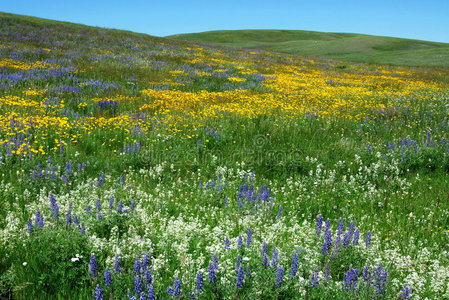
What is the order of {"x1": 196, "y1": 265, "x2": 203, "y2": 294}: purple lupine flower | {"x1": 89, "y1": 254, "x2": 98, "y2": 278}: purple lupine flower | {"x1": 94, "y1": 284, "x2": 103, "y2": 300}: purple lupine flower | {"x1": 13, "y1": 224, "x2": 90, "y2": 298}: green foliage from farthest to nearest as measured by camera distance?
{"x1": 13, "y1": 224, "x2": 90, "y2": 298}: green foliage < {"x1": 89, "y1": 254, "x2": 98, "y2": 278}: purple lupine flower < {"x1": 196, "y1": 265, "x2": 203, "y2": 294}: purple lupine flower < {"x1": 94, "y1": 284, "x2": 103, "y2": 300}: purple lupine flower

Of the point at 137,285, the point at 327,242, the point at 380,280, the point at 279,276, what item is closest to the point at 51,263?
the point at 137,285

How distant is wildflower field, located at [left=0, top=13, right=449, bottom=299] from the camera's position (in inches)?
114

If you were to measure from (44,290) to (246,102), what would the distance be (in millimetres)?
9280

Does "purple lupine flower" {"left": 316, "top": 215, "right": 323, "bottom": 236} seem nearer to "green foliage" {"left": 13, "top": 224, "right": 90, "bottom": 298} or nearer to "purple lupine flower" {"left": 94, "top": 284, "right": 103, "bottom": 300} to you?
"purple lupine flower" {"left": 94, "top": 284, "right": 103, "bottom": 300}

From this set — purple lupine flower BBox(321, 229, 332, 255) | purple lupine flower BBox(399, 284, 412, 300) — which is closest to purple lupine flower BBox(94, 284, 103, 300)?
purple lupine flower BBox(321, 229, 332, 255)

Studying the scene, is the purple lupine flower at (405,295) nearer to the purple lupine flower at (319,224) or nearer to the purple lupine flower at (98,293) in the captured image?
the purple lupine flower at (319,224)

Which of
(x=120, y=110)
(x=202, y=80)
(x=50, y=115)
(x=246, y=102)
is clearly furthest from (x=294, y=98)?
(x=50, y=115)

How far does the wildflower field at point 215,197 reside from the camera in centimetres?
291

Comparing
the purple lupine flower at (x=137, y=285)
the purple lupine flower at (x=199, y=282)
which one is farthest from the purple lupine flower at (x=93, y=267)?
the purple lupine flower at (x=199, y=282)

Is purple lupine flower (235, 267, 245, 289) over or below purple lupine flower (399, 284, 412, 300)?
over

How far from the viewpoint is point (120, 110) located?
9.72 metres

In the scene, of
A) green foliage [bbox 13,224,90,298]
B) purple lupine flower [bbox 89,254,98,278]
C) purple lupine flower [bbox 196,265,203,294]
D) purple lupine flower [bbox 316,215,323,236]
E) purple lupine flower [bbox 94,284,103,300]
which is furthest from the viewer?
purple lupine flower [bbox 316,215,323,236]

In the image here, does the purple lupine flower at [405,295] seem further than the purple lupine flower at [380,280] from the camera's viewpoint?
No

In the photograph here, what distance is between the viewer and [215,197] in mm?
4926
